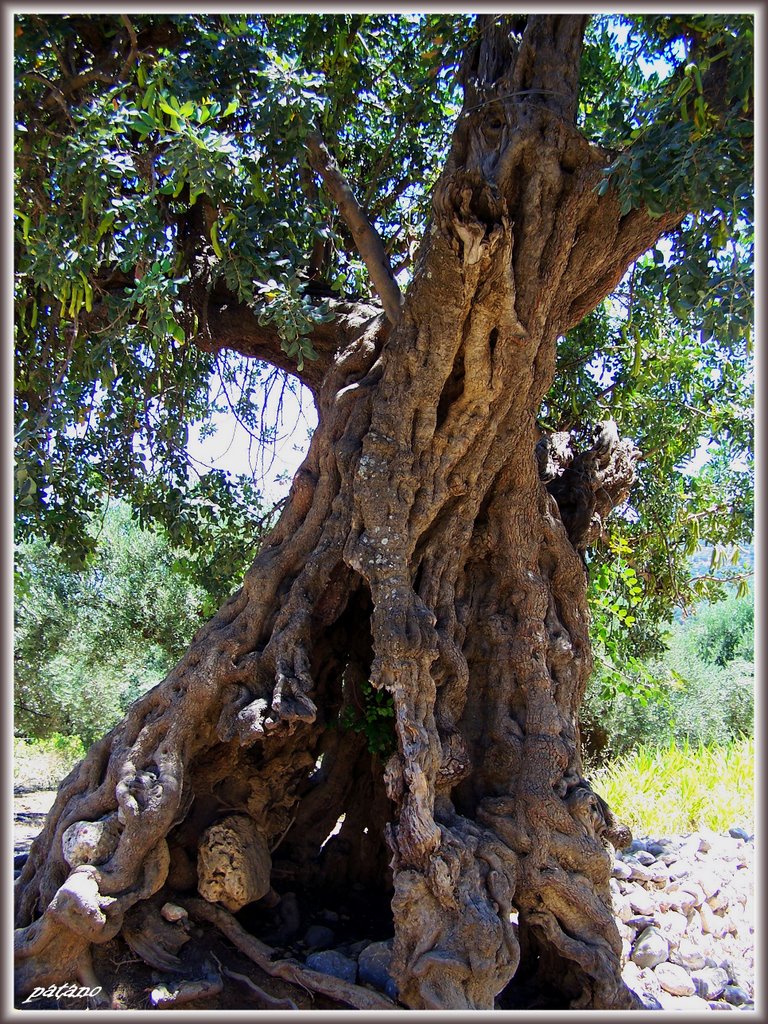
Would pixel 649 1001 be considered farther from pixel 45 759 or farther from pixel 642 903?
pixel 45 759

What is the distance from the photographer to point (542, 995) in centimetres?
461

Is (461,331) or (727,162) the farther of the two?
(461,331)

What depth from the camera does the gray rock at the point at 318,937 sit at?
15.6ft

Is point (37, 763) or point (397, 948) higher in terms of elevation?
point (397, 948)

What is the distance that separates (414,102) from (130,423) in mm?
3118

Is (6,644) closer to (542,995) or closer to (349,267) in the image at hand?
(542,995)

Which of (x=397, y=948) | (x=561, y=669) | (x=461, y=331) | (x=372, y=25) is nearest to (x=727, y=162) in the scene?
(x=461, y=331)

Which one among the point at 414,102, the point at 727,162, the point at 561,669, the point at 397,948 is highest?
the point at 414,102

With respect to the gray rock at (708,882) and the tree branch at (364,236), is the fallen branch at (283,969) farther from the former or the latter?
the tree branch at (364,236)

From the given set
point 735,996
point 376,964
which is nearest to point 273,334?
point 376,964

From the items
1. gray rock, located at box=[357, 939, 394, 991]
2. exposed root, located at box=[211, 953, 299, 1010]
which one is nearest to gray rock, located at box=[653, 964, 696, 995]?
gray rock, located at box=[357, 939, 394, 991]

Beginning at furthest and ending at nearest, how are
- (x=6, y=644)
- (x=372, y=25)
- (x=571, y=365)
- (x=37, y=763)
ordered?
(x=37, y=763) < (x=571, y=365) < (x=372, y=25) < (x=6, y=644)

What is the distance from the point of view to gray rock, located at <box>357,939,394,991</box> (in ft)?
14.1

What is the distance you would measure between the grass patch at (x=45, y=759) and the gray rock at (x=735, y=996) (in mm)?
9421
